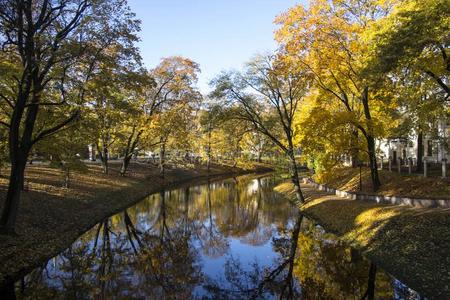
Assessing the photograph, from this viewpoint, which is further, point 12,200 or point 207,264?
point 207,264

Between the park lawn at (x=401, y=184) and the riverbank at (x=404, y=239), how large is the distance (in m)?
3.13

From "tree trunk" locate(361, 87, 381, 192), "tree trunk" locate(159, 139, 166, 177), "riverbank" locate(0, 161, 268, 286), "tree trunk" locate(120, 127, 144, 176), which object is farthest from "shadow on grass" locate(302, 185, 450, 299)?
"tree trunk" locate(159, 139, 166, 177)

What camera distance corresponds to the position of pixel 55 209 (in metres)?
22.3

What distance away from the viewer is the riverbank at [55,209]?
15375mm

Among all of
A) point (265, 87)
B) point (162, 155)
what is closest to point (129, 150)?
point (162, 155)

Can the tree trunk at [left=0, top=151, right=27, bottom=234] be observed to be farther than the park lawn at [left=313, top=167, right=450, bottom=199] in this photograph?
No

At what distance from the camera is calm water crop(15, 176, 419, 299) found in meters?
13.7

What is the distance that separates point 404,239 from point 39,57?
18.4 m

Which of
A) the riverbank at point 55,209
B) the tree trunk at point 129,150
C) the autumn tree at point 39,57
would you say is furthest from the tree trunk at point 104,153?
the autumn tree at point 39,57

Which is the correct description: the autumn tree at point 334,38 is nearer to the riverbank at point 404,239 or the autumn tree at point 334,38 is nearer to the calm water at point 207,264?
the riverbank at point 404,239

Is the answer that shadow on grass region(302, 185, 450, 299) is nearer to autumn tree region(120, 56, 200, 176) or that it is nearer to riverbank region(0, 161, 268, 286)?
riverbank region(0, 161, 268, 286)

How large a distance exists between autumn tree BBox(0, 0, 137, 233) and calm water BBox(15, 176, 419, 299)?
4406 millimetres

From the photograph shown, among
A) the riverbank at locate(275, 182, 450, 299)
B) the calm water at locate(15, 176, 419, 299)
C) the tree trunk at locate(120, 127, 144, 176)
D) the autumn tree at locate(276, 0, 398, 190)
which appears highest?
the autumn tree at locate(276, 0, 398, 190)

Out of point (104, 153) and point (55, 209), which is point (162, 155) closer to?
point (104, 153)
